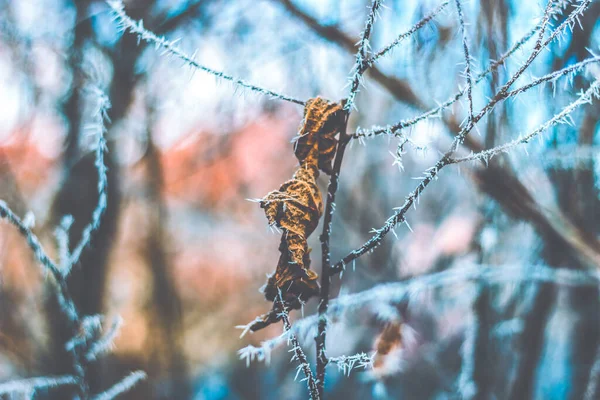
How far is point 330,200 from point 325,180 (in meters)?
3.03

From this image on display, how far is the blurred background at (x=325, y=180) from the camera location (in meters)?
1.61

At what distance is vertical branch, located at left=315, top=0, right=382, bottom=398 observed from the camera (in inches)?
22.8

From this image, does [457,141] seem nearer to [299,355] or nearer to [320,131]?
[320,131]

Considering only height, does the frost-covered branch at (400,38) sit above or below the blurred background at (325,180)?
below

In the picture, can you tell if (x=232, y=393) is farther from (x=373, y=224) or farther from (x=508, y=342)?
(x=508, y=342)

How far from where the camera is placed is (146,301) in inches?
192

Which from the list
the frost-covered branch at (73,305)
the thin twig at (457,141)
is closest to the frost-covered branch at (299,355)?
the thin twig at (457,141)

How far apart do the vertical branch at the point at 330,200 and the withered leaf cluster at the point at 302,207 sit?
0.02 m

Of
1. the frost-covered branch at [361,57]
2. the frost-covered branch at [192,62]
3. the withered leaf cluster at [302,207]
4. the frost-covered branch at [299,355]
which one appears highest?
the frost-covered branch at [192,62]

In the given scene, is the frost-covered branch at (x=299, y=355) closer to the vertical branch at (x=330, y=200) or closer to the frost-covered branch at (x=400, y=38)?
the vertical branch at (x=330, y=200)

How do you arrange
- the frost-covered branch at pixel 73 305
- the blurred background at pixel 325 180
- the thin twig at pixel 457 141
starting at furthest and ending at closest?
the blurred background at pixel 325 180
the frost-covered branch at pixel 73 305
the thin twig at pixel 457 141

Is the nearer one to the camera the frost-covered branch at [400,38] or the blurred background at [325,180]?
the frost-covered branch at [400,38]

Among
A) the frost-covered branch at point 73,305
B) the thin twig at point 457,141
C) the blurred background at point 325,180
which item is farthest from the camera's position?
the blurred background at point 325,180

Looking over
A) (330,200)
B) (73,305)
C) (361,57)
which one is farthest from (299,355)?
(73,305)
